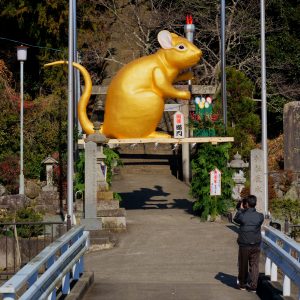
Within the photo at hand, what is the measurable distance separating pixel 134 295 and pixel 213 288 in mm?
1559

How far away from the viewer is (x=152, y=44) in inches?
1575

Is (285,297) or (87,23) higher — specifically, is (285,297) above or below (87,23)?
below

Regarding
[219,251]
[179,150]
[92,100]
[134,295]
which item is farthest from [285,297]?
[92,100]

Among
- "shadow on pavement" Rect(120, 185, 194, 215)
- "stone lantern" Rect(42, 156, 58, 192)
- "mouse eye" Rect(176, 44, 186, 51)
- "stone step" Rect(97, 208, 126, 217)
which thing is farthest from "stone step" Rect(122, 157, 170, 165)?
"stone step" Rect(97, 208, 126, 217)

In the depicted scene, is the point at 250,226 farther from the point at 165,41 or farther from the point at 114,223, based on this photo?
the point at 165,41

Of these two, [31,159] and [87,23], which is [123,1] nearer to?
[87,23]

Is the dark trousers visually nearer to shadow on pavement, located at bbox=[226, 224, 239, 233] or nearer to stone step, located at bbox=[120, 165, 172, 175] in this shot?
shadow on pavement, located at bbox=[226, 224, 239, 233]

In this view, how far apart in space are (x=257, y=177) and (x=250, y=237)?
30.7 ft

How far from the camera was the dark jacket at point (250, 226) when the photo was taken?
13.2m

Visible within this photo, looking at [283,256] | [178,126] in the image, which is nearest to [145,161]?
[178,126]

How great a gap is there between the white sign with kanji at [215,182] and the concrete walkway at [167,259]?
93cm

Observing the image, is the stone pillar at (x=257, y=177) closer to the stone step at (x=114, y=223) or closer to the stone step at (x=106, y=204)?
the stone step at (x=114, y=223)

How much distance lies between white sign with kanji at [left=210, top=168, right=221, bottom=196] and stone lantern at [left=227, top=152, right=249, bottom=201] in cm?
231

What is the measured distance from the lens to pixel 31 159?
102 ft
